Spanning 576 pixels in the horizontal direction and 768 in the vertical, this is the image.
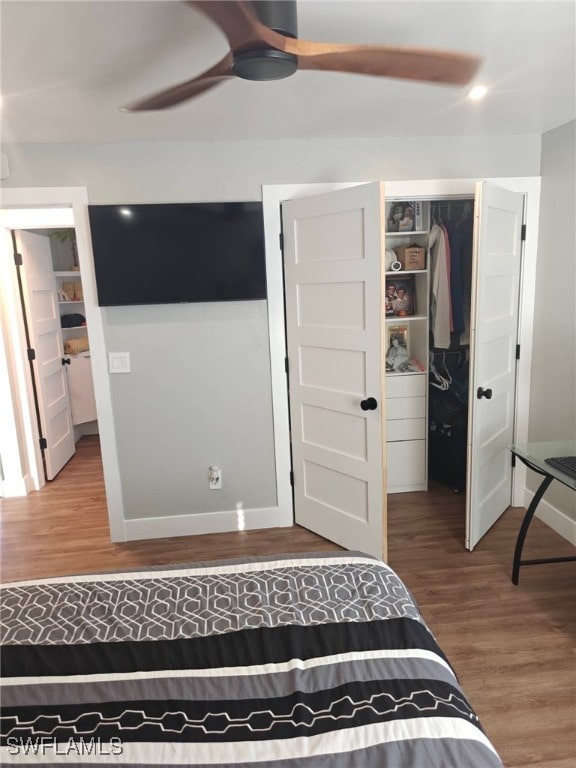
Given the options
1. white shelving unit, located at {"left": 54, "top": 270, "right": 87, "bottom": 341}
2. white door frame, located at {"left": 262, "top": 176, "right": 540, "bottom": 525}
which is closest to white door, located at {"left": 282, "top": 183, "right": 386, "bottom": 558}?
white door frame, located at {"left": 262, "top": 176, "right": 540, "bottom": 525}

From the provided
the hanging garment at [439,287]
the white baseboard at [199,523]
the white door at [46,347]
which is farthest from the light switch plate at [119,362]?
the hanging garment at [439,287]

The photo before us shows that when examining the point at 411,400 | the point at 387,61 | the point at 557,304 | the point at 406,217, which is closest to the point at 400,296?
the point at 406,217

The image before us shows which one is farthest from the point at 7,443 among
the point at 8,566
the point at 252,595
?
the point at 252,595

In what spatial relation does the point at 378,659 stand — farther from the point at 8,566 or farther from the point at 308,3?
the point at 8,566

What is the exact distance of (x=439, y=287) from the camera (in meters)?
3.61

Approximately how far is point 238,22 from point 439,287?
265 centimetres

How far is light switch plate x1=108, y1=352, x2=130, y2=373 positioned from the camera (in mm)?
3055

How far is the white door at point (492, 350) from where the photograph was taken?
2721 mm

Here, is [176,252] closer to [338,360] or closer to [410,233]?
[338,360]

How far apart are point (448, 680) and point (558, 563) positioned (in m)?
1.90

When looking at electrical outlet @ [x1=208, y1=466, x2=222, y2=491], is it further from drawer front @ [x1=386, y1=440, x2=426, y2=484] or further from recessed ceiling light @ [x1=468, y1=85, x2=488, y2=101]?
recessed ceiling light @ [x1=468, y1=85, x2=488, y2=101]

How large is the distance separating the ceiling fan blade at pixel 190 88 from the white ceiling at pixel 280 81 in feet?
0.51

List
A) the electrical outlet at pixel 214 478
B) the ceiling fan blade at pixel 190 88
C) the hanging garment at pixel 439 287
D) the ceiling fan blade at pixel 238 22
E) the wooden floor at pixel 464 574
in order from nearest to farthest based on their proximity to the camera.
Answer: the ceiling fan blade at pixel 238 22
the ceiling fan blade at pixel 190 88
the wooden floor at pixel 464 574
the electrical outlet at pixel 214 478
the hanging garment at pixel 439 287

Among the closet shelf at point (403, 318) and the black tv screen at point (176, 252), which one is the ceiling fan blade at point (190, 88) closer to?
the black tv screen at point (176, 252)
